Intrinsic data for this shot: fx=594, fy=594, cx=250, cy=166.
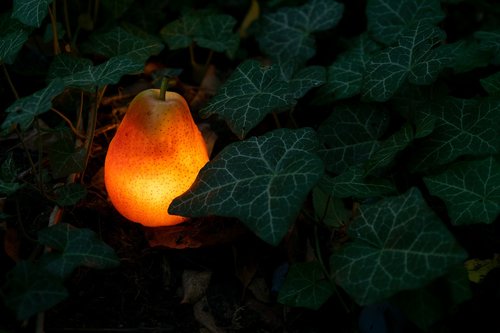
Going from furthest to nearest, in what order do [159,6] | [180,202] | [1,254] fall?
[159,6], [1,254], [180,202]

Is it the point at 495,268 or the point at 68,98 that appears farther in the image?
the point at 68,98

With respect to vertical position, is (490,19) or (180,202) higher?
(180,202)

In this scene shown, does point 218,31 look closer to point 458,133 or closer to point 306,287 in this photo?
Answer: point 458,133

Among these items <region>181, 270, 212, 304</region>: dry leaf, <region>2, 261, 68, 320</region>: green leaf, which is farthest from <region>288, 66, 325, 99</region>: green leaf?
<region>2, 261, 68, 320</region>: green leaf

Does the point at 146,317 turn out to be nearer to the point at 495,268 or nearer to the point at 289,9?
the point at 495,268

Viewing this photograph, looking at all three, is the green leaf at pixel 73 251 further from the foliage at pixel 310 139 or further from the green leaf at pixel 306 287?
the green leaf at pixel 306 287

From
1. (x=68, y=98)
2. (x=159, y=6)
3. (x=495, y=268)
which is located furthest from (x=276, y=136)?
(x=159, y=6)

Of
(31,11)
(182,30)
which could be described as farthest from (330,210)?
(31,11)
